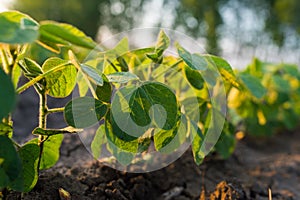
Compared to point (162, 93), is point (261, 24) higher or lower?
higher

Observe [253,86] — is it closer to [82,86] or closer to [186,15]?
[82,86]

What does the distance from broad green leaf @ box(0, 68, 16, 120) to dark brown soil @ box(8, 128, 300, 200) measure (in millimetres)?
443

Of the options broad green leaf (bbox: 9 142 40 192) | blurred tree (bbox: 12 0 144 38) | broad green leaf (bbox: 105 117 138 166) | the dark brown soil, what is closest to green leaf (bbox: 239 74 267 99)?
the dark brown soil

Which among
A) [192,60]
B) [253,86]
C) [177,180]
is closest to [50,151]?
[192,60]

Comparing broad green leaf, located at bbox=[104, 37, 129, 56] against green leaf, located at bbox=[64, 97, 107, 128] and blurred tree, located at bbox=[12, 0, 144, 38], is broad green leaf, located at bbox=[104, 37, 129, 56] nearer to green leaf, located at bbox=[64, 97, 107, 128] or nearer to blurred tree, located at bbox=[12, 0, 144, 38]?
green leaf, located at bbox=[64, 97, 107, 128]

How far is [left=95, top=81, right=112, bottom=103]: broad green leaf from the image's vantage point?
2.88 ft

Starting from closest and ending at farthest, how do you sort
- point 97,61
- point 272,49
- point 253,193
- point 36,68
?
point 36,68
point 97,61
point 253,193
point 272,49

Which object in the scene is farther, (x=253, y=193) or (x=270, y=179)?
(x=270, y=179)

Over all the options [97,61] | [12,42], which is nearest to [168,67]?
[97,61]

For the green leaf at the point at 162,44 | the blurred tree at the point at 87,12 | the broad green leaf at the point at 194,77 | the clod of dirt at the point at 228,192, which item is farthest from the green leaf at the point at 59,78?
the blurred tree at the point at 87,12

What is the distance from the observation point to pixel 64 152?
168cm

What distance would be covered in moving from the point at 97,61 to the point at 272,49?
15.6 metres

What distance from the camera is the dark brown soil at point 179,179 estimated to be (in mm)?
1129

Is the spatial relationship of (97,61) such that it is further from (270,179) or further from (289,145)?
(289,145)
